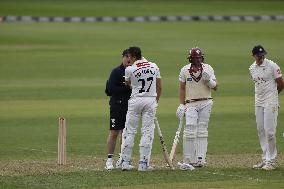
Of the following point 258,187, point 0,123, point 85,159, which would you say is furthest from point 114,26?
point 258,187

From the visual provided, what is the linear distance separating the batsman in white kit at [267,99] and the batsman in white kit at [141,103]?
192 cm

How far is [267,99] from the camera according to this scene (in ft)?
59.0

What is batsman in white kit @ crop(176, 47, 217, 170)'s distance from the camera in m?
18.1

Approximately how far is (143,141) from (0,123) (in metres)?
10.3

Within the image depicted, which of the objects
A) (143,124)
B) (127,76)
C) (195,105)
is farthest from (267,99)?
(127,76)

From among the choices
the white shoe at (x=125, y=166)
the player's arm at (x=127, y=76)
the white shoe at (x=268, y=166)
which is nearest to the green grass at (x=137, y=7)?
the white shoe at (x=268, y=166)

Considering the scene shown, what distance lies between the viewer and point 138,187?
15547 mm

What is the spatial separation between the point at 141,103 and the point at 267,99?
7.64 feet

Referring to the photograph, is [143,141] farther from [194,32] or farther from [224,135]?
[194,32]

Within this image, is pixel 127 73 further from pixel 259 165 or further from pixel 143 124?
pixel 259 165

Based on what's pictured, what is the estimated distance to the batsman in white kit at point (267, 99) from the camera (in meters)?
17.9

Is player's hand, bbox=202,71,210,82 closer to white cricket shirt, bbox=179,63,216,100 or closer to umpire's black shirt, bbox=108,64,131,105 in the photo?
white cricket shirt, bbox=179,63,216,100

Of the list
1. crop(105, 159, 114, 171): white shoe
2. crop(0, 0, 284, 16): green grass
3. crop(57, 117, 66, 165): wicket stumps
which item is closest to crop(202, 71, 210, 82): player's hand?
crop(105, 159, 114, 171): white shoe

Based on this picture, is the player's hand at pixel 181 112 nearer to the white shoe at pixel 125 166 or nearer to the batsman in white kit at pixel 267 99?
the white shoe at pixel 125 166
